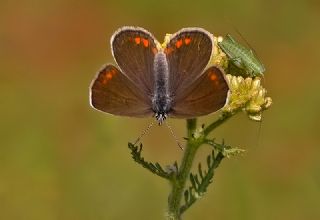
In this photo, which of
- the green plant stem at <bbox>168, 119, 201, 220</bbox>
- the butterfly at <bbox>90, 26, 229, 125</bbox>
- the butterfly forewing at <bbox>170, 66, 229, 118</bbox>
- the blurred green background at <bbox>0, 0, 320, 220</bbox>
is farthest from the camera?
the blurred green background at <bbox>0, 0, 320, 220</bbox>

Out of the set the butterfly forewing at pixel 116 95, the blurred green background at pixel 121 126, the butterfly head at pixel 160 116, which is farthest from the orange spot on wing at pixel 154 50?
the blurred green background at pixel 121 126

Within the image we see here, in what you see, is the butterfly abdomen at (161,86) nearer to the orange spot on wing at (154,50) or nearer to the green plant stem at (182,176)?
the orange spot on wing at (154,50)

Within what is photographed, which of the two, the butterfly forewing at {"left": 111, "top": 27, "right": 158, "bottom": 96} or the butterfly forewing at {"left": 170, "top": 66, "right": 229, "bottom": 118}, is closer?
the butterfly forewing at {"left": 170, "top": 66, "right": 229, "bottom": 118}

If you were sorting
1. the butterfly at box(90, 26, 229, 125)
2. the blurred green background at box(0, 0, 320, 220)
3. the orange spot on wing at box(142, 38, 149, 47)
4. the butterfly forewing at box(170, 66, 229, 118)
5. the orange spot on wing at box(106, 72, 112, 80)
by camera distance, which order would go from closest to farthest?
the butterfly forewing at box(170, 66, 229, 118) → the butterfly at box(90, 26, 229, 125) → the orange spot on wing at box(106, 72, 112, 80) → the orange spot on wing at box(142, 38, 149, 47) → the blurred green background at box(0, 0, 320, 220)

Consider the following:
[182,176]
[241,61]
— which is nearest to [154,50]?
[241,61]

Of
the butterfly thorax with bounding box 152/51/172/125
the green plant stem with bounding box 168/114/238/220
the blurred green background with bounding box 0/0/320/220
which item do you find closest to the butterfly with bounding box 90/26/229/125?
the butterfly thorax with bounding box 152/51/172/125

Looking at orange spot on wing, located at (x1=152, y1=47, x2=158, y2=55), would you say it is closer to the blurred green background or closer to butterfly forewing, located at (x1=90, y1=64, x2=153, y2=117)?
butterfly forewing, located at (x1=90, y1=64, x2=153, y2=117)

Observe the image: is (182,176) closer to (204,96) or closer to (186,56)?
(204,96)

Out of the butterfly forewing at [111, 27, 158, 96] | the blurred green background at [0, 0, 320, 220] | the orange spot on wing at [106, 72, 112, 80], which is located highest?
the butterfly forewing at [111, 27, 158, 96]
